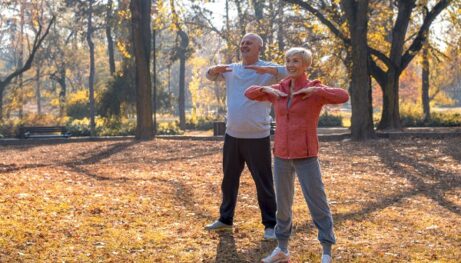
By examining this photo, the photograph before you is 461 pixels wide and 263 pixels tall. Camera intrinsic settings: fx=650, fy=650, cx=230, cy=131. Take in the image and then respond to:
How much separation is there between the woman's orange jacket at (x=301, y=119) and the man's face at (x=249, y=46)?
1.01m

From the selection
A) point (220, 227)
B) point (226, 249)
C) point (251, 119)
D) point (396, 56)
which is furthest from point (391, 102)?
point (226, 249)

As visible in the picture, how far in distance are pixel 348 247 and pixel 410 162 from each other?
7995 millimetres

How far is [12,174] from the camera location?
11.5m

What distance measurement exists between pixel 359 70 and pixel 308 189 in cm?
1430

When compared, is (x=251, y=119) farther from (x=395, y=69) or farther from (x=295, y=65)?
(x=395, y=69)

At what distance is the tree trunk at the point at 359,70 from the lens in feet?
61.1

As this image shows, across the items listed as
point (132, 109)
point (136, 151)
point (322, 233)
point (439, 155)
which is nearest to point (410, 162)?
point (439, 155)

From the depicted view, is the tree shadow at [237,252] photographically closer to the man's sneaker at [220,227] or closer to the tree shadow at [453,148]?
the man's sneaker at [220,227]

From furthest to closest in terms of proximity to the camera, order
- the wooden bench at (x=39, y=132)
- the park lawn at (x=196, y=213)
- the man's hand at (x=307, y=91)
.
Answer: the wooden bench at (x=39, y=132), the park lawn at (x=196, y=213), the man's hand at (x=307, y=91)

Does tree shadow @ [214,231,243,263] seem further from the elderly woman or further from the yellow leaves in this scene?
the yellow leaves

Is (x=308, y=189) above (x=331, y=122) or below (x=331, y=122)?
below

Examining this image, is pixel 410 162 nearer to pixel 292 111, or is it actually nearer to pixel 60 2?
pixel 292 111

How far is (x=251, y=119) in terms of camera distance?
5.85 metres

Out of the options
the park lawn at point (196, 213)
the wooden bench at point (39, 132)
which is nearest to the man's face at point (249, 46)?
the park lawn at point (196, 213)
